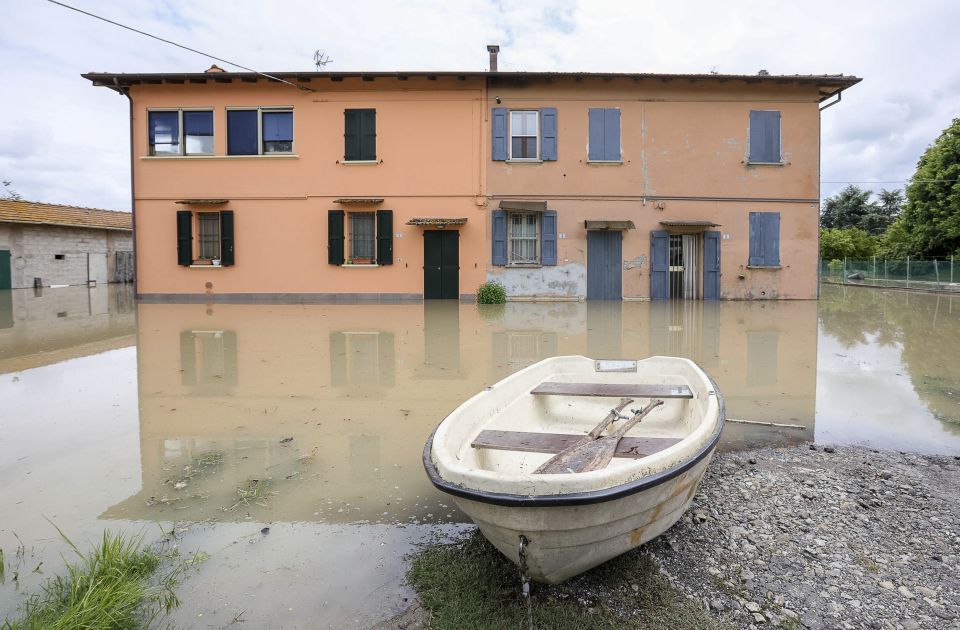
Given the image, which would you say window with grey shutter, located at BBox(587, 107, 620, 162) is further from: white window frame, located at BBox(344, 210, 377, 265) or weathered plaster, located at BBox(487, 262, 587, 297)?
white window frame, located at BBox(344, 210, 377, 265)

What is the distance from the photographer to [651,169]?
52.6 feet

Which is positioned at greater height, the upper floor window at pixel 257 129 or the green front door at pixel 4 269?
the upper floor window at pixel 257 129

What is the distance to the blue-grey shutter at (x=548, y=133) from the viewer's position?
15867 millimetres

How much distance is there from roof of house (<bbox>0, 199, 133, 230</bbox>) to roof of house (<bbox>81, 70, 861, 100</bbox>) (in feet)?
30.5

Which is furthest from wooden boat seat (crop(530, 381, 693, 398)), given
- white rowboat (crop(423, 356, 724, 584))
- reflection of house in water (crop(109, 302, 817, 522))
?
reflection of house in water (crop(109, 302, 817, 522))

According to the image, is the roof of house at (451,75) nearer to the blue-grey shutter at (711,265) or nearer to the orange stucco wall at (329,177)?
the orange stucco wall at (329,177)

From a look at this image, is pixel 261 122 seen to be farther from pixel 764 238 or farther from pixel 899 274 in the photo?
pixel 899 274

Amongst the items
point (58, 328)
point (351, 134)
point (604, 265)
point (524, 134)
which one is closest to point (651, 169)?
point (604, 265)

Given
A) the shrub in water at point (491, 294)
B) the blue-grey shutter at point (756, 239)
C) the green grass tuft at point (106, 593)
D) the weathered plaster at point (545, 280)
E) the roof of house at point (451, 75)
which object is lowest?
the green grass tuft at point (106, 593)

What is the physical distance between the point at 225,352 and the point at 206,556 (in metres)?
5.67

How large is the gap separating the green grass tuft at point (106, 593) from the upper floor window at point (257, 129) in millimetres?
15163

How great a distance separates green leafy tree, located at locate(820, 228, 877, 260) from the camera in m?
32.4

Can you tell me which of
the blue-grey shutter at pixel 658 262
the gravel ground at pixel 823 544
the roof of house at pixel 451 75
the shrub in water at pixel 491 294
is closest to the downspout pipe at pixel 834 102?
the roof of house at pixel 451 75

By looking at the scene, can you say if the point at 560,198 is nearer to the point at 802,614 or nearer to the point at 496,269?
the point at 496,269
